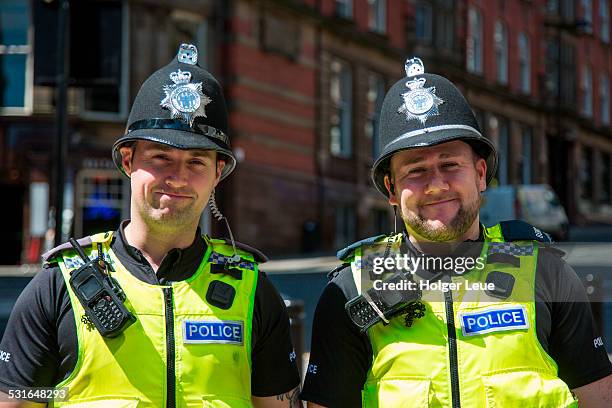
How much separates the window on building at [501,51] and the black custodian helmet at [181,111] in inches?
1455

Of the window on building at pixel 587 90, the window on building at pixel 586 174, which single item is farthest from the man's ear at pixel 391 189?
the window on building at pixel 587 90

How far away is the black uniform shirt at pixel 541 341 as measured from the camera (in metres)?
3.23

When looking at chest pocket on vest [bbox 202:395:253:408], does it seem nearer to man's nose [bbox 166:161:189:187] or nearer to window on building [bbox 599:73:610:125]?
man's nose [bbox 166:161:189:187]

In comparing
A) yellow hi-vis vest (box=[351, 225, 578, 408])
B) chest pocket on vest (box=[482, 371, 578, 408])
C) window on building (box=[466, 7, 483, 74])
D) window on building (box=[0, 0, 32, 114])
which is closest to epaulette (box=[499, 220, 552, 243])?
yellow hi-vis vest (box=[351, 225, 578, 408])

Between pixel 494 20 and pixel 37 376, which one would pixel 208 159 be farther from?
pixel 494 20

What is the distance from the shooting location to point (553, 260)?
3344mm

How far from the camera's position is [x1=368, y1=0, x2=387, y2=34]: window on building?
100ft

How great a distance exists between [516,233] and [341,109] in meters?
25.7

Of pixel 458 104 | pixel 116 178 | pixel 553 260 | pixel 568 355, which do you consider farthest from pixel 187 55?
pixel 116 178

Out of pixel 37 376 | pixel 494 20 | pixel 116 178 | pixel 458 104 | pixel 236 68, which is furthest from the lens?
pixel 494 20

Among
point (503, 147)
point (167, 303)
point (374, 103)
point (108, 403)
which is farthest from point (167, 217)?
point (503, 147)

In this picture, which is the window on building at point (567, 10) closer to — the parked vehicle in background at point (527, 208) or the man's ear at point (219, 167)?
the parked vehicle in background at point (527, 208)

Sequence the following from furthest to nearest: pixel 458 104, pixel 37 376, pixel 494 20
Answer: pixel 494 20 < pixel 458 104 < pixel 37 376

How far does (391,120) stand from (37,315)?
1444mm
